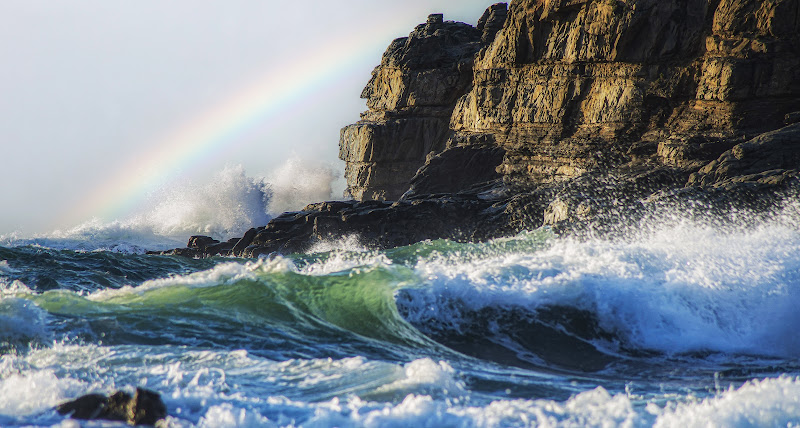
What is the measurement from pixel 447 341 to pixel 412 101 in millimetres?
30281

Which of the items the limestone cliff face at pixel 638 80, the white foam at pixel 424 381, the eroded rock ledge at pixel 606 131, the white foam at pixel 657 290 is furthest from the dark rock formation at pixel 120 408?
the limestone cliff face at pixel 638 80

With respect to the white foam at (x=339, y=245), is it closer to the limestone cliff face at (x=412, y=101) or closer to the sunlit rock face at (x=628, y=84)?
the sunlit rock face at (x=628, y=84)

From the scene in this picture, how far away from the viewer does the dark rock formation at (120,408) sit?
3971 millimetres

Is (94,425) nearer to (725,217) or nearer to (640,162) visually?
(725,217)

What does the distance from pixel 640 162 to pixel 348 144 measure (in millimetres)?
22368

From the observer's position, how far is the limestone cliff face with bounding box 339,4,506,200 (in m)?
35.5

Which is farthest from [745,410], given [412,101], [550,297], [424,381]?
[412,101]

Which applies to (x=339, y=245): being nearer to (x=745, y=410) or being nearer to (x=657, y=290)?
(x=657, y=290)

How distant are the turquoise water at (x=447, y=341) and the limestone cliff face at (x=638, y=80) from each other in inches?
423

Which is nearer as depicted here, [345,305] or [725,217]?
[345,305]

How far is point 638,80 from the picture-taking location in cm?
2245

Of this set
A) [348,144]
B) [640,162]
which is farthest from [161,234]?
[640,162]

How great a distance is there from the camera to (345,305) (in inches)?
323

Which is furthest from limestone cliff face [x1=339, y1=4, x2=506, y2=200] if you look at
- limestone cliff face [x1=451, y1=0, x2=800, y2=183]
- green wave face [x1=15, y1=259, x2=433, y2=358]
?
green wave face [x1=15, y1=259, x2=433, y2=358]
